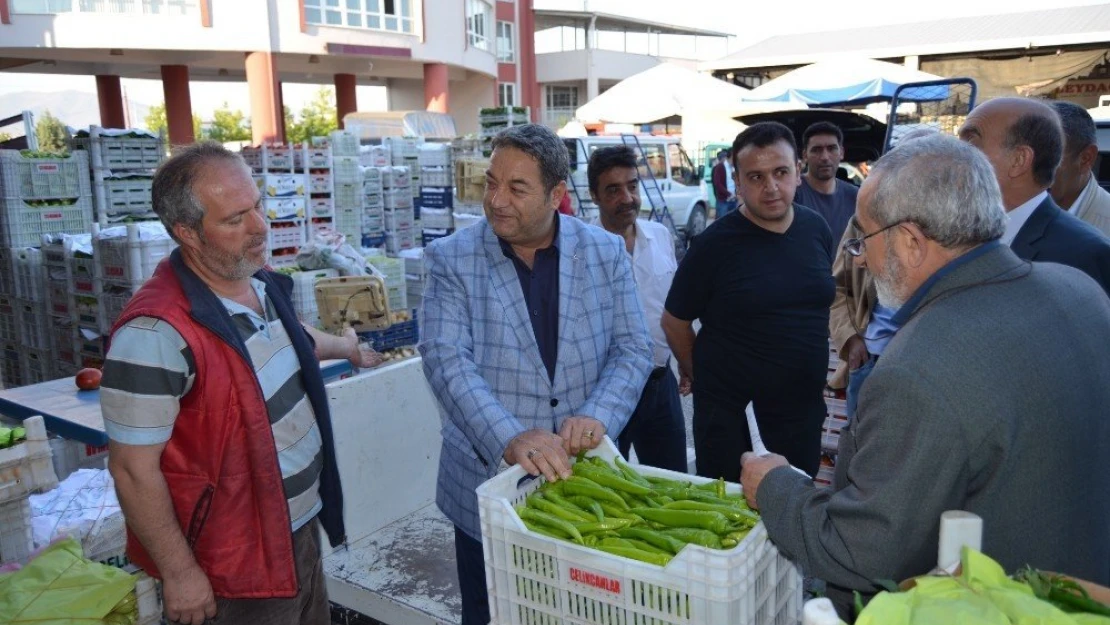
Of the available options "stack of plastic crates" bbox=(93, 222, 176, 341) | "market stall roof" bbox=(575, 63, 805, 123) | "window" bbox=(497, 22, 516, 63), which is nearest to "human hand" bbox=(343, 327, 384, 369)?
"stack of plastic crates" bbox=(93, 222, 176, 341)

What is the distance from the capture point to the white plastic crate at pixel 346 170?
→ 10956 mm

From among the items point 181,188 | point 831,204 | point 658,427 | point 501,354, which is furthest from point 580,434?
point 831,204

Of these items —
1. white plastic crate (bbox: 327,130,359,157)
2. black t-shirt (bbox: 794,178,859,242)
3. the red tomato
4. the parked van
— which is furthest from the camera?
the parked van

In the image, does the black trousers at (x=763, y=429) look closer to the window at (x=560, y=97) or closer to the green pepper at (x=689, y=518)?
the green pepper at (x=689, y=518)

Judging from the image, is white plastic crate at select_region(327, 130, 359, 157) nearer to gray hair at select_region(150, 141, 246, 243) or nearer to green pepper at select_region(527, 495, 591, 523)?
gray hair at select_region(150, 141, 246, 243)

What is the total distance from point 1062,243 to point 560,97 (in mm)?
48596

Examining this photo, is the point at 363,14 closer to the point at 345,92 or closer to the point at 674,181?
the point at 345,92

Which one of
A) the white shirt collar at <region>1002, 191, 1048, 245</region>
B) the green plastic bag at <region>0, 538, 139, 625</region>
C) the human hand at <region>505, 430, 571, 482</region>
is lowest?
the green plastic bag at <region>0, 538, 139, 625</region>

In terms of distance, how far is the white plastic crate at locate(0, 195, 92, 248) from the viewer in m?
8.05

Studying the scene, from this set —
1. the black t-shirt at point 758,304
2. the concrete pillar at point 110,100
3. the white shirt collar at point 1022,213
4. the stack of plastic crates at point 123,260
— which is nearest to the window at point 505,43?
the concrete pillar at point 110,100

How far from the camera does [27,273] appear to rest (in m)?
7.75

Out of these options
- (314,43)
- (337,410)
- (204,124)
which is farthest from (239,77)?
(337,410)

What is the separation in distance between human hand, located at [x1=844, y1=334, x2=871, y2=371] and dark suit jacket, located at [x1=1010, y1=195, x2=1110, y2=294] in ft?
3.53

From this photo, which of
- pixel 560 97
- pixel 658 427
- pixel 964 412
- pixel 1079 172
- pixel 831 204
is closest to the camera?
pixel 964 412
